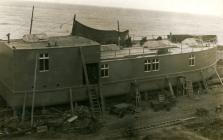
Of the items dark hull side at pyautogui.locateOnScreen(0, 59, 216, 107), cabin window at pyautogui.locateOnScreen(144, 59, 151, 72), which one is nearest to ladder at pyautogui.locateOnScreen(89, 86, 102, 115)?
dark hull side at pyautogui.locateOnScreen(0, 59, 216, 107)

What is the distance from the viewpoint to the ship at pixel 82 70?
88.6 feet

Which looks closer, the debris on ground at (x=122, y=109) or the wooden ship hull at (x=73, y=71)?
the wooden ship hull at (x=73, y=71)

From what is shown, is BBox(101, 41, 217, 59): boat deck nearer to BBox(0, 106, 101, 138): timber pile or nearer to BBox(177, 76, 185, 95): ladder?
BBox(177, 76, 185, 95): ladder

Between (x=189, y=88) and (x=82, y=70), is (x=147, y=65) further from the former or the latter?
(x=82, y=70)

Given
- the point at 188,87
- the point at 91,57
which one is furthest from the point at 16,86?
the point at 188,87

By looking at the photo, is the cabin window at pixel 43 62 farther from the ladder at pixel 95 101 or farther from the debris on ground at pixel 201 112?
the debris on ground at pixel 201 112

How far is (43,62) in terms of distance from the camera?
27531 mm

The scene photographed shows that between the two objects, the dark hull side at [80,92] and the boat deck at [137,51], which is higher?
the boat deck at [137,51]

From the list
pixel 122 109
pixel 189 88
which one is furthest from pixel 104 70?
pixel 189 88

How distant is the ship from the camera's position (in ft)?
88.6

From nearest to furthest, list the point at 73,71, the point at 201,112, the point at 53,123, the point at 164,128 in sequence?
the point at 53,123 < the point at 164,128 < the point at 73,71 < the point at 201,112

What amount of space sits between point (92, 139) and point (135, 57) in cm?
1041

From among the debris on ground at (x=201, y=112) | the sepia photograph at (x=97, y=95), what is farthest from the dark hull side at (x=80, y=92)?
the debris on ground at (x=201, y=112)

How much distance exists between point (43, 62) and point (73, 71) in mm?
2529
